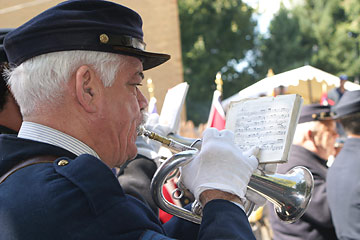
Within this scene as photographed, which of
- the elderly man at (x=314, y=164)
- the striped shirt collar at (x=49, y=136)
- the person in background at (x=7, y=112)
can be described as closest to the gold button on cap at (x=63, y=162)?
the striped shirt collar at (x=49, y=136)

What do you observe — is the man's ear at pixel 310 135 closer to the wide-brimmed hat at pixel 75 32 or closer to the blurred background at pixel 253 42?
the wide-brimmed hat at pixel 75 32

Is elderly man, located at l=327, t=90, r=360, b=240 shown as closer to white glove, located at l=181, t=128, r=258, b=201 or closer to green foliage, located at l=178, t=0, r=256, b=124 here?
white glove, located at l=181, t=128, r=258, b=201

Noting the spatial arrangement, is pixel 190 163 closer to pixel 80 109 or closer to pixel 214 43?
pixel 80 109

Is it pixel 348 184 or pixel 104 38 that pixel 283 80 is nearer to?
pixel 348 184

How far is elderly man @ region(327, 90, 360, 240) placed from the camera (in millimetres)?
3293

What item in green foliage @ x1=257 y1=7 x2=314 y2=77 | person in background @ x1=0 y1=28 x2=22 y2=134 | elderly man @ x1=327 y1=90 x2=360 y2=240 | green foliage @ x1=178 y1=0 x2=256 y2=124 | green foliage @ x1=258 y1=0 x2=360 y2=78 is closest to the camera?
person in background @ x1=0 y1=28 x2=22 y2=134

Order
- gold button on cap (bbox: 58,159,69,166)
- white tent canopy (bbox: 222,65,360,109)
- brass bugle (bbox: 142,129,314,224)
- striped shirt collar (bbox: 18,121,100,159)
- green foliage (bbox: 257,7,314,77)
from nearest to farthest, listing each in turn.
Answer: gold button on cap (bbox: 58,159,69,166), striped shirt collar (bbox: 18,121,100,159), brass bugle (bbox: 142,129,314,224), white tent canopy (bbox: 222,65,360,109), green foliage (bbox: 257,7,314,77)

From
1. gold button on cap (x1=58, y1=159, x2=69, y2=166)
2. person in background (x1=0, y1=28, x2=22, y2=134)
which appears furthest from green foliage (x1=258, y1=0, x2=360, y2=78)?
gold button on cap (x1=58, y1=159, x2=69, y2=166)

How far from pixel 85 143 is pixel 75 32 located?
38cm

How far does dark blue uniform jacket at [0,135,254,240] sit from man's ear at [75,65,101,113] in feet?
0.75

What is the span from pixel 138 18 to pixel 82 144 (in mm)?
530

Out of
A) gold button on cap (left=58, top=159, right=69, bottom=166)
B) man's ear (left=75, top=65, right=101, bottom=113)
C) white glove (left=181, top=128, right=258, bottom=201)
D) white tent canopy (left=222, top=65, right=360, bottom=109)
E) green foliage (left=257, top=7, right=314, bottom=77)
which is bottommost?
green foliage (left=257, top=7, right=314, bottom=77)

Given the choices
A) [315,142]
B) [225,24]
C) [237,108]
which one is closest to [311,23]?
[225,24]

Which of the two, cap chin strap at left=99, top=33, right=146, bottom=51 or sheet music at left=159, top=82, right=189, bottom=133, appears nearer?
cap chin strap at left=99, top=33, right=146, bottom=51
